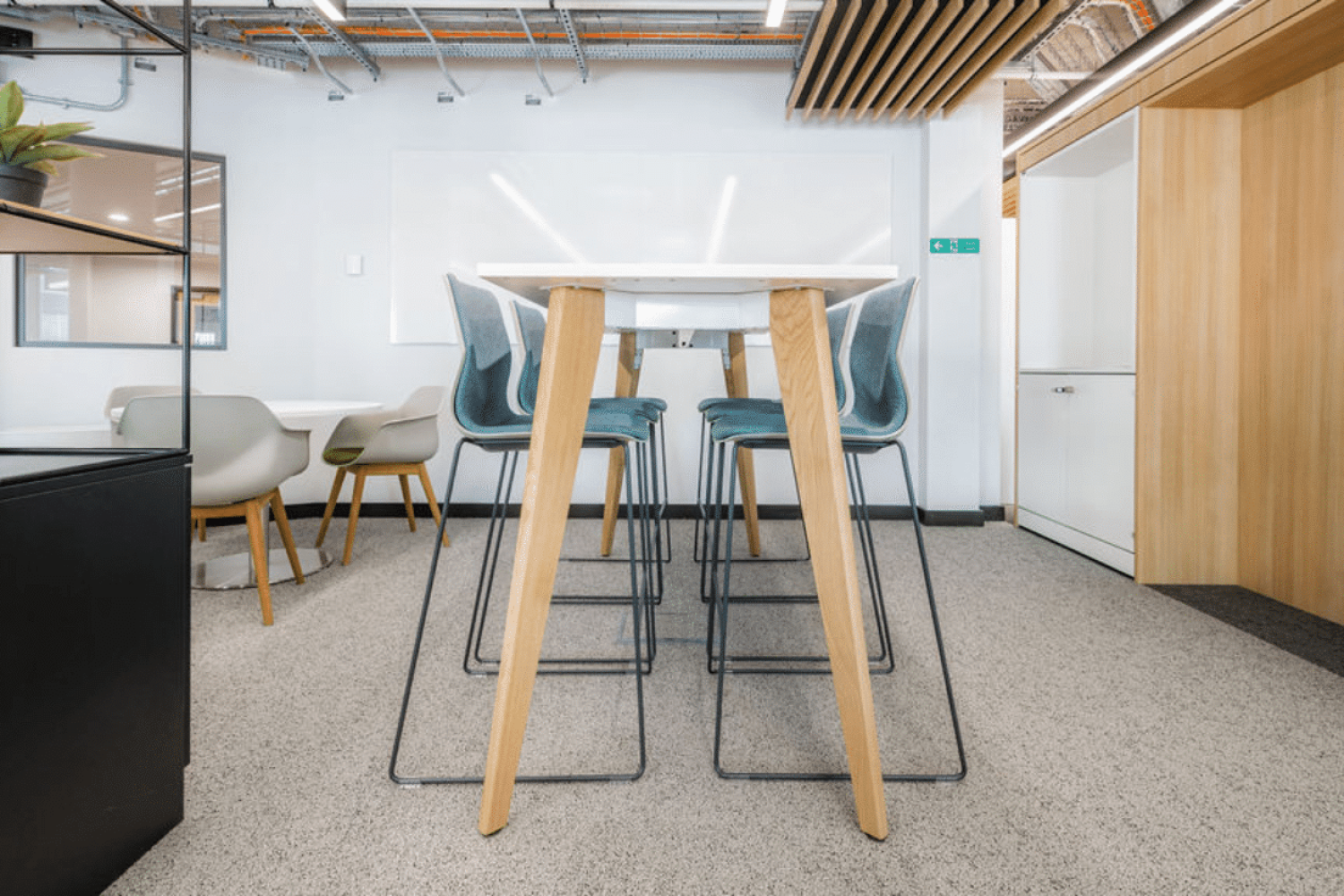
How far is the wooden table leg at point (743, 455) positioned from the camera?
3.08 meters

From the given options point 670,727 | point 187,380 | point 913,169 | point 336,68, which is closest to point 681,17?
point 913,169

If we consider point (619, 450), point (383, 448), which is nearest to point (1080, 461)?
point (619, 450)

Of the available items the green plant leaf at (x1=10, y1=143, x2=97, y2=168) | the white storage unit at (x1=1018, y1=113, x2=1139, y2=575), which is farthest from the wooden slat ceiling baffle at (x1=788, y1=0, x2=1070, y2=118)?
the green plant leaf at (x1=10, y1=143, x2=97, y2=168)

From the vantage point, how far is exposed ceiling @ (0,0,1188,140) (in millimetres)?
3182

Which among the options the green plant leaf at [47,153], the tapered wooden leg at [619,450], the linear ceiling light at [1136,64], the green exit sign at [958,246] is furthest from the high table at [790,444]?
the linear ceiling light at [1136,64]

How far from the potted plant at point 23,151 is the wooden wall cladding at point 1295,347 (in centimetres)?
360

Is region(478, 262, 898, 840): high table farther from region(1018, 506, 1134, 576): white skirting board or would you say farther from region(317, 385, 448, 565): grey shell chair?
region(1018, 506, 1134, 576): white skirting board

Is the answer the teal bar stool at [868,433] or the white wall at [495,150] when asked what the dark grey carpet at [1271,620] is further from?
the white wall at [495,150]

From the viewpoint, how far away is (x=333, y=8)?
296cm

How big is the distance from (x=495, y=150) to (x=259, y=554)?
2.87 meters

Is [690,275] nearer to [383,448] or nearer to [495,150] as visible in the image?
[383,448]

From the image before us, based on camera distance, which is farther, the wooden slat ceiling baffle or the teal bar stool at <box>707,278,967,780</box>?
the wooden slat ceiling baffle

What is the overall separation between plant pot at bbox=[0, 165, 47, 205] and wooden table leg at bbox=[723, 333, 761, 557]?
2.23 meters

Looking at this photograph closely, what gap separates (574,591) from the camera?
2744mm
